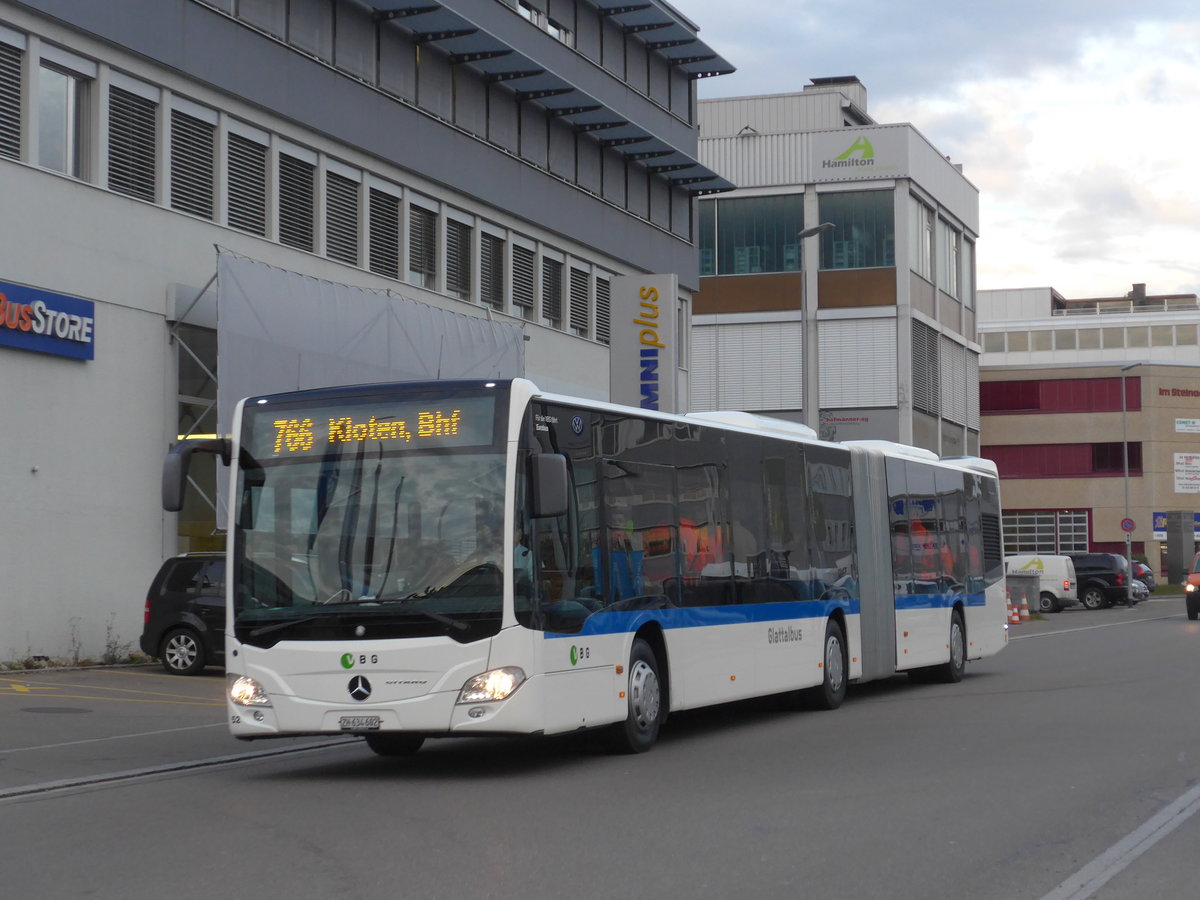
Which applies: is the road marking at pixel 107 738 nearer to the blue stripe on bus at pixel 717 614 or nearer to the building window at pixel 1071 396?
the blue stripe on bus at pixel 717 614

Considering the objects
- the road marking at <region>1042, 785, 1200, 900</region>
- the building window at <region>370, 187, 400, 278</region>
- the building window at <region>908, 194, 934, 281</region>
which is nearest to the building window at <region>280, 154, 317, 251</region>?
the building window at <region>370, 187, 400, 278</region>

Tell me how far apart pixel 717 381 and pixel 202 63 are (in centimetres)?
4269

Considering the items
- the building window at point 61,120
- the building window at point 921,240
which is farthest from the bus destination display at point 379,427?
the building window at point 921,240

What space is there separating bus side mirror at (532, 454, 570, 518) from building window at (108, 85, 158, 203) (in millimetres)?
15244

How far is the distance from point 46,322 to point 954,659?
13.1m

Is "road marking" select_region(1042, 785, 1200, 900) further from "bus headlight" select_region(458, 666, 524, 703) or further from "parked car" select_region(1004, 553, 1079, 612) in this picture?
"parked car" select_region(1004, 553, 1079, 612)

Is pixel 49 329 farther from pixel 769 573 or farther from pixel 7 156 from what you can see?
pixel 769 573

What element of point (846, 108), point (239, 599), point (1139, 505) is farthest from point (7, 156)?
point (1139, 505)

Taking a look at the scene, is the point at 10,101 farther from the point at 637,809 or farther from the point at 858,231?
the point at 858,231

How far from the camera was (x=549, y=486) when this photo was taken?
38.3ft

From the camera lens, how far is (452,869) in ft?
26.4

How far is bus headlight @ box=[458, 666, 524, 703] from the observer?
38.2ft

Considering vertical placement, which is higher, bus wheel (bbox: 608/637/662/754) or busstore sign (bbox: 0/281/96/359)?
busstore sign (bbox: 0/281/96/359)

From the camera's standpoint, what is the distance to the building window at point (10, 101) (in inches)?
908
